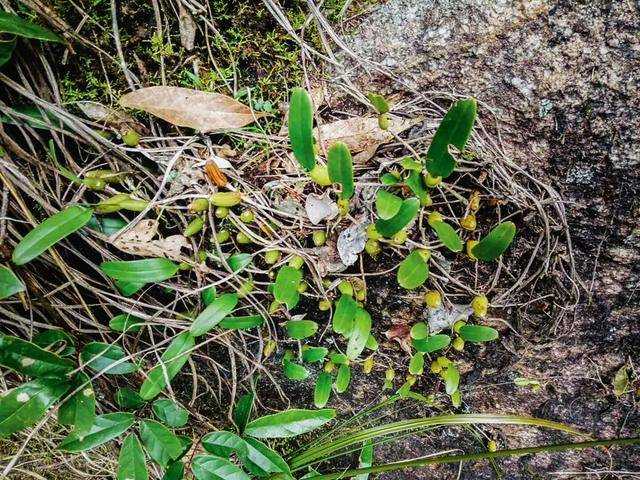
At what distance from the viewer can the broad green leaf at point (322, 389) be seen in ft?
3.73

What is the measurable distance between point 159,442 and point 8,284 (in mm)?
450

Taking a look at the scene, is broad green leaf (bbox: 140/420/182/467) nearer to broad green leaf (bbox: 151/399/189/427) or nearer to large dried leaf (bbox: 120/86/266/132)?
broad green leaf (bbox: 151/399/189/427)

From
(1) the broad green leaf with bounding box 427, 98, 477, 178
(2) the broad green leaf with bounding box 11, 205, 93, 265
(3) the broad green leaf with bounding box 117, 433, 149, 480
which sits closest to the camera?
(1) the broad green leaf with bounding box 427, 98, 477, 178

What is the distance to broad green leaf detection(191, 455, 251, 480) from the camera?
0.99 metres

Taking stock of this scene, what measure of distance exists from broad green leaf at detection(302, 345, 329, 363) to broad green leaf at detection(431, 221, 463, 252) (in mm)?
390

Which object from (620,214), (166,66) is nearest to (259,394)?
(166,66)

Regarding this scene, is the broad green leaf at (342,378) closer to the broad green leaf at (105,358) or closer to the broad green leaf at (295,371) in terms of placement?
the broad green leaf at (295,371)

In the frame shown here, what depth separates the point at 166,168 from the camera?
39.0 inches

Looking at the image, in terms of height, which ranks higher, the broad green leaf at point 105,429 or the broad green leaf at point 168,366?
the broad green leaf at point 168,366

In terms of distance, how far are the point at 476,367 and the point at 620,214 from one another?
498 millimetres

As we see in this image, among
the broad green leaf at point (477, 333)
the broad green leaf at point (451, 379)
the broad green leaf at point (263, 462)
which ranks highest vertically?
the broad green leaf at point (477, 333)

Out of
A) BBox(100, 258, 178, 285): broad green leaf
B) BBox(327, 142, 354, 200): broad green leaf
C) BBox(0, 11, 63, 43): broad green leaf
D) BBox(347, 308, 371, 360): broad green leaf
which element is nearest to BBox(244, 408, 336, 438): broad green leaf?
BBox(347, 308, 371, 360): broad green leaf

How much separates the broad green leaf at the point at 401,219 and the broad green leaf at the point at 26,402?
748mm

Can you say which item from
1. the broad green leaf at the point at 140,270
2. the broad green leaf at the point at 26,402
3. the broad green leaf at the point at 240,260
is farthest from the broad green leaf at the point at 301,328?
the broad green leaf at the point at 26,402
